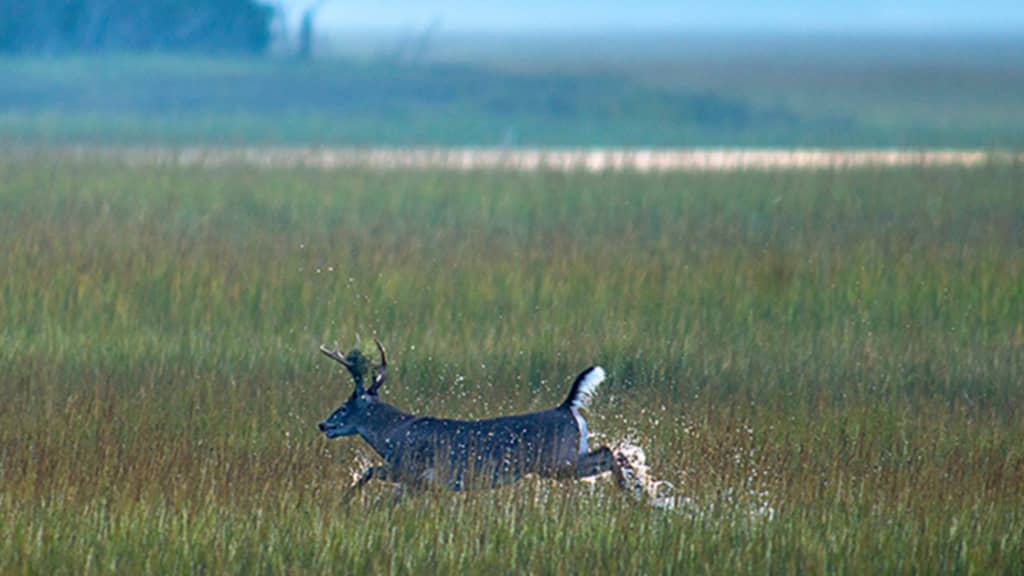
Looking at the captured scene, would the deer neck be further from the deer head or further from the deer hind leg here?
the deer hind leg

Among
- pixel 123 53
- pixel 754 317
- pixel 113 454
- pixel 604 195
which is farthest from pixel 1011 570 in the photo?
pixel 123 53

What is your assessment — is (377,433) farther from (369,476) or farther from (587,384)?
(587,384)

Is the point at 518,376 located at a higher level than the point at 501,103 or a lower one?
lower

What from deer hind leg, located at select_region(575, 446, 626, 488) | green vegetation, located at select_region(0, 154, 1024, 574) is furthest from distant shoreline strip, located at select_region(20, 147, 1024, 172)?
deer hind leg, located at select_region(575, 446, 626, 488)

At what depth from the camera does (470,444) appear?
833 cm

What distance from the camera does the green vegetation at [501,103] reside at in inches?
1533

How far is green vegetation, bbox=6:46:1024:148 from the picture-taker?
3894 centimetres

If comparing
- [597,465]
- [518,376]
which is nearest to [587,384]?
[597,465]

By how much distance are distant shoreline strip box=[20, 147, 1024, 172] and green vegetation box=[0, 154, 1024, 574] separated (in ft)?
23.3

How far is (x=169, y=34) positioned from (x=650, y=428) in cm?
3999

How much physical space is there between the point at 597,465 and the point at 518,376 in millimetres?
3014

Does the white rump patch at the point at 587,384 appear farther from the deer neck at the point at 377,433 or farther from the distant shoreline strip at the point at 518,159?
the distant shoreline strip at the point at 518,159

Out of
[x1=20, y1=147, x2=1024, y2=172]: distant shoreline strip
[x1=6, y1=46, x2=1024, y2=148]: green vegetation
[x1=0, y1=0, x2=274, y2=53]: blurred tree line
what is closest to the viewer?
[x1=20, y1=147, x2=1024, y2=172]: distant shoreline strip

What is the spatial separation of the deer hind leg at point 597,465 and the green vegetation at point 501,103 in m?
28.5
